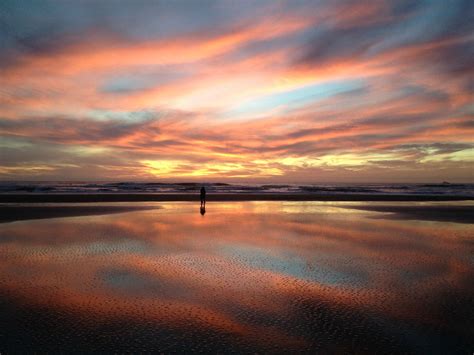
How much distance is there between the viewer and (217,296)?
27.0 feet

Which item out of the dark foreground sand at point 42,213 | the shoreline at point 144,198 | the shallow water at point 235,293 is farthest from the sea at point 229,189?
the shallow water at point 235,293

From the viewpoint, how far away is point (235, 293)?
8.45 meters

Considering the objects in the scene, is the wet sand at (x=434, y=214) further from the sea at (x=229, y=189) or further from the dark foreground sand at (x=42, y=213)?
the sea at (x=229, y=189)

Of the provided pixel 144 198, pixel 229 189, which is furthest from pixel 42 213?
pixel 229 189

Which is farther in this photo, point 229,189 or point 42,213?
point 229,189

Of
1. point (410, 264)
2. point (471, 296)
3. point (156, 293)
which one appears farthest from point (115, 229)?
point (471, 296)

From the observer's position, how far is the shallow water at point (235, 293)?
6062 millimetres

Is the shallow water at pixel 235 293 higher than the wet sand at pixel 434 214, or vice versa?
the wet sand at pixel 434 214

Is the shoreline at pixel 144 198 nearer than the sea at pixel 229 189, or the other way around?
the shoreline at pixel 144 198

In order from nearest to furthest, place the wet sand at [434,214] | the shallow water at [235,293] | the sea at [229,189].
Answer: the shallow water at [235,293] < the wet sand at [434,214] < the sea at [229,189]

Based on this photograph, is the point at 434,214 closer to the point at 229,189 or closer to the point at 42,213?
the point at 42,213

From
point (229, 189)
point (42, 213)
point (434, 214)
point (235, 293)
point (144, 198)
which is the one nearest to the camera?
point (235, 293)

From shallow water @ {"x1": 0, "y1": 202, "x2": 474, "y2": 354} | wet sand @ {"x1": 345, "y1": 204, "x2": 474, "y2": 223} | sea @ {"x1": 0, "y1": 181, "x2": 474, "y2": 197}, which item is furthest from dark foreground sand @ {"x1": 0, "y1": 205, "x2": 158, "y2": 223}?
sea @ {"x1": 0, "y1": 181, "x2": 474, "y2": 197}

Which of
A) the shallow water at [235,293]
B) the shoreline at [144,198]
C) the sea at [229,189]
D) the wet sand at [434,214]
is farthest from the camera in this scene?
the sea at [229,189]
